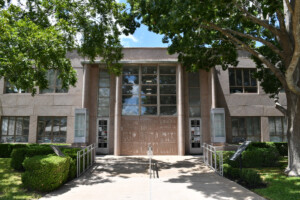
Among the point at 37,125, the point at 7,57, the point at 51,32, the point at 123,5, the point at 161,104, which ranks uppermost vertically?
the point at 123,5

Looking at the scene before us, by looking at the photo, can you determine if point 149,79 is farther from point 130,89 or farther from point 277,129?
point 277,129

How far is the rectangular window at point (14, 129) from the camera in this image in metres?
17.3

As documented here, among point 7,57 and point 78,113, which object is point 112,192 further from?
point 78,113

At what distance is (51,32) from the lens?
Result: 966cm

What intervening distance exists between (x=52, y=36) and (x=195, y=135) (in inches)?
457

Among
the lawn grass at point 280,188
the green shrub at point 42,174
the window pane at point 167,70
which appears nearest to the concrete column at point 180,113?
the window pane at point 167,70

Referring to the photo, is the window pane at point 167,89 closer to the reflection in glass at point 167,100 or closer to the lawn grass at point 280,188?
the reflection in glass at point 167,100

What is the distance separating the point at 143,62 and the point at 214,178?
32.3 feet

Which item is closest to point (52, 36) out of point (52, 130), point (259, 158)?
point (52, 130)

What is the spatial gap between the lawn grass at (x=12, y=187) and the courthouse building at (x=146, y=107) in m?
6.73

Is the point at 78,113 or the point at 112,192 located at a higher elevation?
the point at 78,113

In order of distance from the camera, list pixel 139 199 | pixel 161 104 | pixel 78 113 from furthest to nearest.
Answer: pixel 161 104, pixel 78 113, pixel 139 199

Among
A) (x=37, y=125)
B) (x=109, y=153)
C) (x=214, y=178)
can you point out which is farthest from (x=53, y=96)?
(x=214, y=178)

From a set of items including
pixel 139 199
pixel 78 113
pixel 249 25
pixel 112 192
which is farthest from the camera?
pixel 78 113
